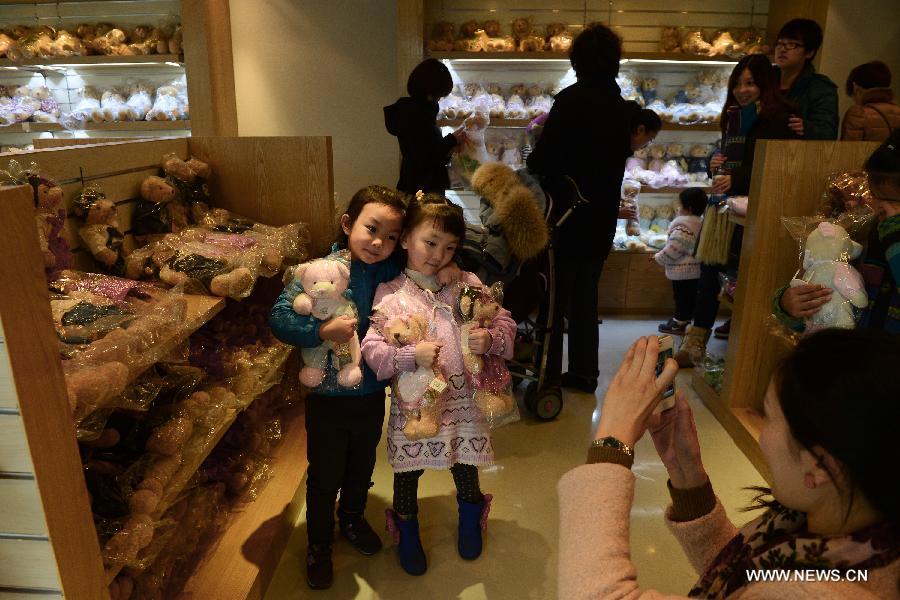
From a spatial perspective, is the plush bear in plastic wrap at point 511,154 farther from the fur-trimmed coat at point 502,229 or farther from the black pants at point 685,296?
the fur-trimmed coat at point 502,229

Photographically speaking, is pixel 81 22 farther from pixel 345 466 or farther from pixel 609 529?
pixel 609 529

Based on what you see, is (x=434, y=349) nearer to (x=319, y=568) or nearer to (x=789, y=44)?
(x=319, y=568)

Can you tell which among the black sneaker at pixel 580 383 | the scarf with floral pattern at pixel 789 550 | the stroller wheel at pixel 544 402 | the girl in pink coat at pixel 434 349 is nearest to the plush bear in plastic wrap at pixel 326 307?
the girl in pink coat at pixel 434 349

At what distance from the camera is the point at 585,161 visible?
9.89 ft

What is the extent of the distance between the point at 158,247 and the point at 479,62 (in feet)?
10.2

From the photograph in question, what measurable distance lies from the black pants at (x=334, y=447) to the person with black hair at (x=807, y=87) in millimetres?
2409

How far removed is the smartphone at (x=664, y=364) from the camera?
1.00 meters

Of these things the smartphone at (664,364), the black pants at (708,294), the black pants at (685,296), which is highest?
the smartphone at (664,364)

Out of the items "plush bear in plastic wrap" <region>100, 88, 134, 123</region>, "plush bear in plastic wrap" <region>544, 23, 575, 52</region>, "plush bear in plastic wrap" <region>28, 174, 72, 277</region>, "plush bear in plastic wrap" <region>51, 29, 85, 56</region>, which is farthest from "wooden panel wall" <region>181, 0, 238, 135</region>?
"plush bear in plastic wrap" <region>28, 174, 72, 277</region>

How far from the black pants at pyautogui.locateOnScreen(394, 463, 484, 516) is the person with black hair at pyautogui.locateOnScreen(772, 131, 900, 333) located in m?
1.30

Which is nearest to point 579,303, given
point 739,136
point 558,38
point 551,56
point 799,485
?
point 739,136

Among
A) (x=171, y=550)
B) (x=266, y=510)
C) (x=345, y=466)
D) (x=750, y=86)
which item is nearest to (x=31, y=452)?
(x=171, y=550)

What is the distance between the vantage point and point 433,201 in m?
1.81

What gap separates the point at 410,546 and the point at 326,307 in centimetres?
85
